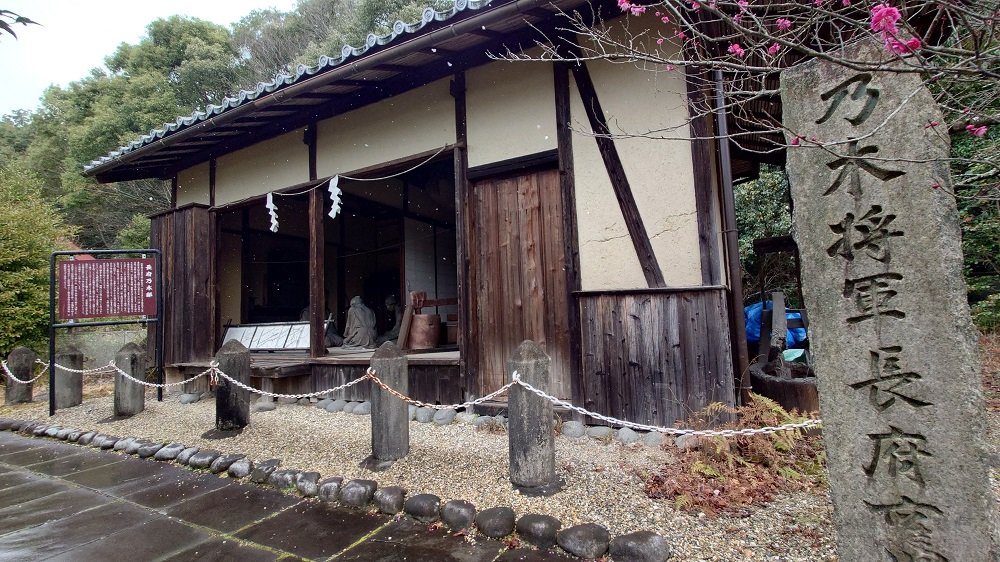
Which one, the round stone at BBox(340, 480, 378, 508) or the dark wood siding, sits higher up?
the dark wood siding

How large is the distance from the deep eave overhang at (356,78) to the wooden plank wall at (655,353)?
3208mm

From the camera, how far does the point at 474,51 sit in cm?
609

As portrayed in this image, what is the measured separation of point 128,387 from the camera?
678 centimetres

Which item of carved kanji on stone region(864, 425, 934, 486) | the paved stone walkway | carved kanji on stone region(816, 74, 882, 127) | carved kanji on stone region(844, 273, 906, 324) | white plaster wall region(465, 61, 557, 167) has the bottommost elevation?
the paved stone walkway

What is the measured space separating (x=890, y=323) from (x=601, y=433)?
3145 mm

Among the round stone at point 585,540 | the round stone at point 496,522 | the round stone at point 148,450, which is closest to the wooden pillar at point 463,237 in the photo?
the round stone at point 496,522

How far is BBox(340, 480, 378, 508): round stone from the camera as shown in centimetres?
363

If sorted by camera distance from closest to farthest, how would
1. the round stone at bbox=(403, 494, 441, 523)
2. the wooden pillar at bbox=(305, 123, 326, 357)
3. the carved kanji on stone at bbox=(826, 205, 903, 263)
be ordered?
1. the carved kanji on stone at bbox=(826, 205, 903, 263)
2. the round stone at bbox=(403, 494, 441, 523)
3. the wooden pillar at bbox=(305, 123, 326, 357)

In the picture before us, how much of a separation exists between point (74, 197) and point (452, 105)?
66.2 feet

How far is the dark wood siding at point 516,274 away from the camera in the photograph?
561 centimetres

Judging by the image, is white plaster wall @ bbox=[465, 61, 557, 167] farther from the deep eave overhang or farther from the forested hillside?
the forested hillside

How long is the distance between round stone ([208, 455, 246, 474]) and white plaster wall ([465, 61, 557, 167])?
4.33 m

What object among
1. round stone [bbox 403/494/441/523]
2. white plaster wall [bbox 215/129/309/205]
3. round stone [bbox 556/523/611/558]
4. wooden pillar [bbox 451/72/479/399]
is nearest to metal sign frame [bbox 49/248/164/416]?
white plaster wall [bbox 215/129/309/205]

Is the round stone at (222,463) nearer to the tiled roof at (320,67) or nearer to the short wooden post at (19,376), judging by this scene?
the tiled roof at (320,67)
